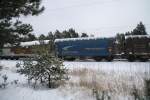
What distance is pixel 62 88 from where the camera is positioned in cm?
851

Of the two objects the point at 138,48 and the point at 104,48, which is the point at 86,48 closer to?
the point at 104,48

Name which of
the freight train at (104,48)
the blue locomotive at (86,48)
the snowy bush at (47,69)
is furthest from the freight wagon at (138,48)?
the snowy bush at (47,69)

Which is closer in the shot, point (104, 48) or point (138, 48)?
point (138, 48)

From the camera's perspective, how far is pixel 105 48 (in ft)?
98.9

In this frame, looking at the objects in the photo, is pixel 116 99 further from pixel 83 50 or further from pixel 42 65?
pixel 83 50

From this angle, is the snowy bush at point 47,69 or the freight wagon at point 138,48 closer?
the snowy bush at point 47,69

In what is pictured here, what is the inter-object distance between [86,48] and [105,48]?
298 centimetres

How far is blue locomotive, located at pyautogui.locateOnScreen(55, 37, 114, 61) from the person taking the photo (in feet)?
99.1

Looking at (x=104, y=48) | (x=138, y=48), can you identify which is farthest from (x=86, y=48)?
(x=138, y=48)

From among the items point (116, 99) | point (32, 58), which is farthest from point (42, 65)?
point (116, 99)

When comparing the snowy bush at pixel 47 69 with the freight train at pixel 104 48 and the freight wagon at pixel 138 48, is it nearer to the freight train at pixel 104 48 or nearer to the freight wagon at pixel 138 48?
the freight train at pixel 104 48

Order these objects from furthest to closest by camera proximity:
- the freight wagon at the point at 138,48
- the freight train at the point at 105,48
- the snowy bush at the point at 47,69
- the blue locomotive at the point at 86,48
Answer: the blue locomotive at the point at 86,48 < the freight train at the point at 105,48 < the freight wagon at the point at 138,48 < the snowy bush at the point at 47,69

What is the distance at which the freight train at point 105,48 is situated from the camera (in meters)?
28.8

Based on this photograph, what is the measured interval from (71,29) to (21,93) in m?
85.4
